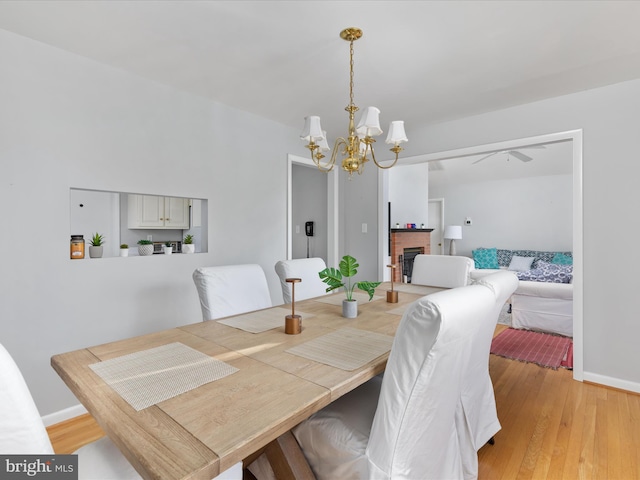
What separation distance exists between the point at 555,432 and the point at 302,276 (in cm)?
182

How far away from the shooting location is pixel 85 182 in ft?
6.98

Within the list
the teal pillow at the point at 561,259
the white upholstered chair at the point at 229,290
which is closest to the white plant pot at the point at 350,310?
the white upholstered chair at the point at 229,290

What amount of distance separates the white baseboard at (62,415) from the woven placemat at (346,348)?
70.8 inches

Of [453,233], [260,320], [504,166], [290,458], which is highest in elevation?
[504,166]

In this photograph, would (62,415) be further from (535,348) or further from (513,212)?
(513,212)

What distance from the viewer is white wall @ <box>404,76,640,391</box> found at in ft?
7.92

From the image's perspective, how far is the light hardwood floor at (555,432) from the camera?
1.62 m

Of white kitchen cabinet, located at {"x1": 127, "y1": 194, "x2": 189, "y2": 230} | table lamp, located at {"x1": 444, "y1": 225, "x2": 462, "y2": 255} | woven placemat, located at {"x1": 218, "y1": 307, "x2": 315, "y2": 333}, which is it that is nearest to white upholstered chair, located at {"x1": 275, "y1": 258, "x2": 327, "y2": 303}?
woven placemat, located at {"x1": 218, "y1": 307, "x2": 315, "y2": 333}

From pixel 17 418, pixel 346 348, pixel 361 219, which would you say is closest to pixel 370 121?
pixel 346 348

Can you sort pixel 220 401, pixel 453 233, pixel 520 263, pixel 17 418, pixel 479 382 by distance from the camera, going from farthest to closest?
pixel 453 233 < pixel 520 263 < pixel 479 382 < pixel 220 401 < pixel 17 418

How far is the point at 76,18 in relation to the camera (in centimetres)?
172

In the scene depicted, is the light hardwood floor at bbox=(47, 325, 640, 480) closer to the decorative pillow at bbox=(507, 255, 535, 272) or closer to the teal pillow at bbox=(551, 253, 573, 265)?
the teal pillow at bbox=(551, 253, 573, 265)

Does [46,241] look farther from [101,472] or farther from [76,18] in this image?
[101,472]

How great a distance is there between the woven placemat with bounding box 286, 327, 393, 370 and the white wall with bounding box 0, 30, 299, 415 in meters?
1.64
